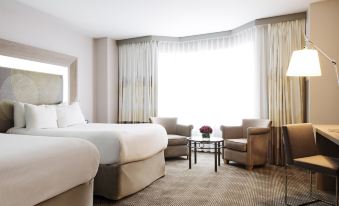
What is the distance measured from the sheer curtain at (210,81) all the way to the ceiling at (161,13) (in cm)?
43

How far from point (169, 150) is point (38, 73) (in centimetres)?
259

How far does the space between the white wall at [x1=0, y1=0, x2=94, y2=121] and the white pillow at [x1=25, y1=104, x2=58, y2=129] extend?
3.70 ft

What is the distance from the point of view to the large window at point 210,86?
511 cm

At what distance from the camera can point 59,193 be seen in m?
1.81

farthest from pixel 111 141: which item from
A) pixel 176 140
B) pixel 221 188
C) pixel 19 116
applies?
pixel 176 140

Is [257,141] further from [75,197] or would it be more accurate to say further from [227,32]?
[75,197]

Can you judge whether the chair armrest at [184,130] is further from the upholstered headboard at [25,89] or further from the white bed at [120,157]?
the upholstered headboard at [25,89]

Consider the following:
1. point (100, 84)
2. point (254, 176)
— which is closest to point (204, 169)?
point (254, 176)

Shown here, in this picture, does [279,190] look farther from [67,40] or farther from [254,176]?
[67,40]

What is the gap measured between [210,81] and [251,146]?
6.37 ft

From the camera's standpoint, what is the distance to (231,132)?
4.71 metres

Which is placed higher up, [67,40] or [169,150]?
[67,40]

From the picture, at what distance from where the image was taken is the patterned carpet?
285 cm

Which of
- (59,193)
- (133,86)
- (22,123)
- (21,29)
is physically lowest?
(59,193)
